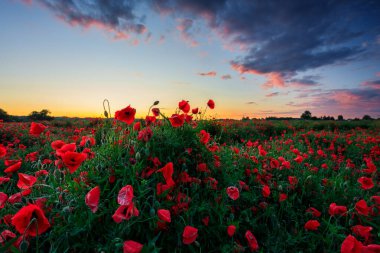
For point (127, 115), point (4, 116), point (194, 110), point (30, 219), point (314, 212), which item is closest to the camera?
point (30, 219)

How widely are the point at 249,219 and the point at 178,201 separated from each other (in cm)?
91

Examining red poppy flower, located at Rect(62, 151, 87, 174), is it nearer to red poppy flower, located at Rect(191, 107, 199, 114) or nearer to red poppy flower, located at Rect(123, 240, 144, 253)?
red poppy flower, located at Rect(123, 240, 144, 253)

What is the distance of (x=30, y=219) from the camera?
1.59 meters

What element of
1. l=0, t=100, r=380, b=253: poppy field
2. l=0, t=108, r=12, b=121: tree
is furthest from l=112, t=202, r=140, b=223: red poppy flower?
l=0, t=108, r=12, b=121: tree

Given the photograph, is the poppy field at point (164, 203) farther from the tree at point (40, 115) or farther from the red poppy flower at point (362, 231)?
the tree at point (40, 115)

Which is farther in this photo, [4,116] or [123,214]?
[4,116]

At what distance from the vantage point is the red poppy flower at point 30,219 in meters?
1.48

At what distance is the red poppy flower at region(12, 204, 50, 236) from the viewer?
58.1 inches

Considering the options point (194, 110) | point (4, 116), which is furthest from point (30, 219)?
point (4, 116)

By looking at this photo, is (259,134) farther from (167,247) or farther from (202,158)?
(167,247)

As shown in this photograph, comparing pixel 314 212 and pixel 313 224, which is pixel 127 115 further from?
pixel 314 212

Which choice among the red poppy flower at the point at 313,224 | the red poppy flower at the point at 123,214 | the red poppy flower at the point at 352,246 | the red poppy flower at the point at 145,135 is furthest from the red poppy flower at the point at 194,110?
the red poppy flower at the point at 352,246

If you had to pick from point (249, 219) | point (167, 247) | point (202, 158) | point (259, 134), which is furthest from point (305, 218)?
point (259, 134)

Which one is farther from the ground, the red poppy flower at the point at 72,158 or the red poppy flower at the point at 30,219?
the red poppy flower at the point at 72,158
